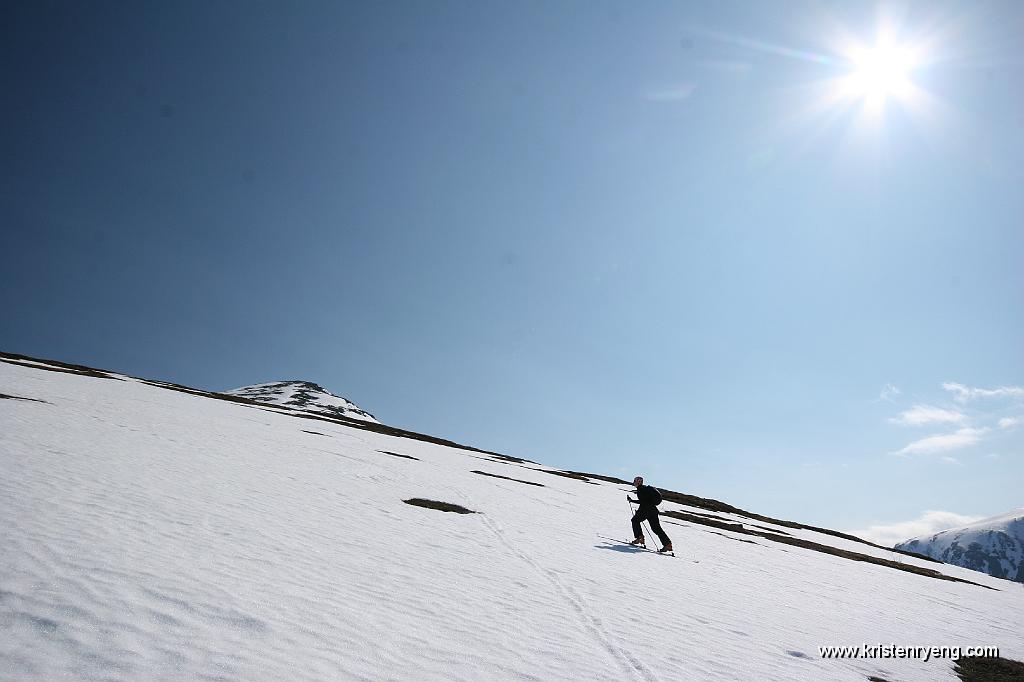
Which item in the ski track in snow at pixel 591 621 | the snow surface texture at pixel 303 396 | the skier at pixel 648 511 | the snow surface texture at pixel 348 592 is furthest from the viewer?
the snow surface texture at pixel 303 396

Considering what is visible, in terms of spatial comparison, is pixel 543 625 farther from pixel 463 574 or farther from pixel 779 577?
pixel 779 577

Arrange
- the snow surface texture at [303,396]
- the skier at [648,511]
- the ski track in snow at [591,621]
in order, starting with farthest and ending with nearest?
the snow surface texture at [303,396], the skier at [648,511], the ski track in snow at [591,621]

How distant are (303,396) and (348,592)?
5322 inches

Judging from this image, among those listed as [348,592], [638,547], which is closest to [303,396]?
[638,547]

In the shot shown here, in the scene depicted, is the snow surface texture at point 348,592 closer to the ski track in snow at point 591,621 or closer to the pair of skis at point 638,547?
the ski track in snow at point 591,621

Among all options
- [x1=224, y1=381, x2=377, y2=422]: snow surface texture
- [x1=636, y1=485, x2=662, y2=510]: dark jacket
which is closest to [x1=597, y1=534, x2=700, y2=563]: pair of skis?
[x1=636, y1=485, x2=662, y2=510]: dark jacket

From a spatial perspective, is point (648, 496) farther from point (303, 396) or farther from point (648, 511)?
point (303, 396)

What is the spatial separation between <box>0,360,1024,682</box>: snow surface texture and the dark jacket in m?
1.93

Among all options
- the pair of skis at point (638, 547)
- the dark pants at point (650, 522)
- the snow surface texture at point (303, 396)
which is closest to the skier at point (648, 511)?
the dark pants at point (650, 522)

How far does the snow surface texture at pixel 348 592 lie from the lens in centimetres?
539

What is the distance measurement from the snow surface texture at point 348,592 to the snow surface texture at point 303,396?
106467mm

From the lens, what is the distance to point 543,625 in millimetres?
7941

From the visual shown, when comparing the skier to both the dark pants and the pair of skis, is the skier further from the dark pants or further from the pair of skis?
the pair of skis

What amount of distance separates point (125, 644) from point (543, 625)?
5737 mm
